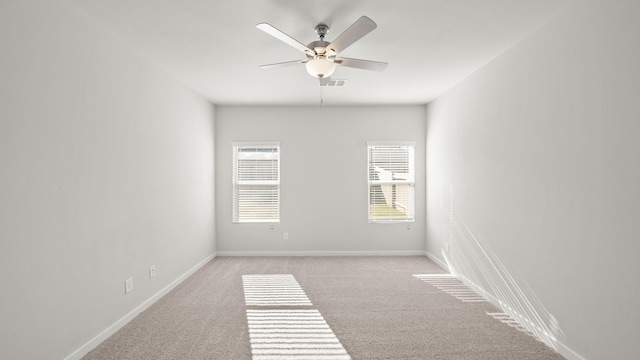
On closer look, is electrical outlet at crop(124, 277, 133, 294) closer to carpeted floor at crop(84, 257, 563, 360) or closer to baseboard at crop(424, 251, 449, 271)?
carpeted floor at crop(84, 257, 563, 360)

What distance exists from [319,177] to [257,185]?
3.47 feet

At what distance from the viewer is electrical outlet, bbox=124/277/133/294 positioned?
3043 millimetres

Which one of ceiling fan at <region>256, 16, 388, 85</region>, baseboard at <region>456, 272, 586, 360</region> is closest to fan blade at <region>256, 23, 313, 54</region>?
ceiling fan at <region>256, 16, 388, 85</region>

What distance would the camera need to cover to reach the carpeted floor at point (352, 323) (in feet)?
8.23

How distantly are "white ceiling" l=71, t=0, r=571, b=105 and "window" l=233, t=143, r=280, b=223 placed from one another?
5.20 ft

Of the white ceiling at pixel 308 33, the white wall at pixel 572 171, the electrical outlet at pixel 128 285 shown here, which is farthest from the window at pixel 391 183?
the electrical outlet at pixel 128 285

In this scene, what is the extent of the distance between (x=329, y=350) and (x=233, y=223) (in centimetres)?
351

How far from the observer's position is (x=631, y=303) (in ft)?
6.44

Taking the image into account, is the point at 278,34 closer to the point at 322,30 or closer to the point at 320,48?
the point at 320,48

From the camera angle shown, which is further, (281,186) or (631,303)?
(281,186)

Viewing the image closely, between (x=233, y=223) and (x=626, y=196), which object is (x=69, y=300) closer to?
(x=233, y=223)

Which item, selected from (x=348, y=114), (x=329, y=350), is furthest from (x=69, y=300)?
(x=348, y=114)

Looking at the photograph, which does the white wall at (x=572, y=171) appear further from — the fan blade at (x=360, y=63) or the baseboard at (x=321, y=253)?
the baseboard at (x=321, y=253)

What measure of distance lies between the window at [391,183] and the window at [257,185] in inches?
63.9
